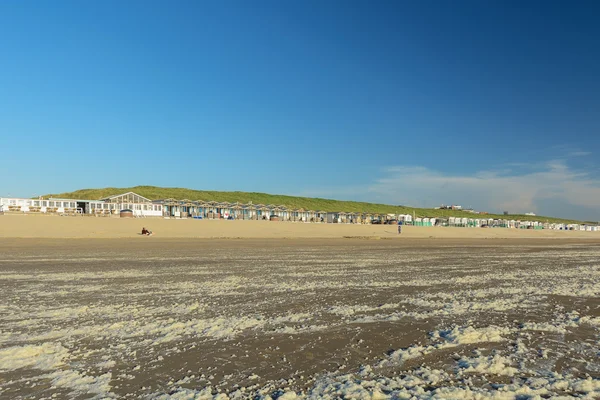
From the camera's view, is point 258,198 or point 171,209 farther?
point 258,198

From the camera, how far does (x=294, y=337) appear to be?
4.95 meters

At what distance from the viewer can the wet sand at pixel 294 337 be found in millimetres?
3539

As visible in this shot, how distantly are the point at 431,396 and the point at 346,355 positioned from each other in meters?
1.17

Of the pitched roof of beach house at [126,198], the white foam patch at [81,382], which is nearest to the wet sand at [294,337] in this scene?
the white foam patch at [81,382]

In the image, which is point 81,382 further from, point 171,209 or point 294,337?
point 171,209

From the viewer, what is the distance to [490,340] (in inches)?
191

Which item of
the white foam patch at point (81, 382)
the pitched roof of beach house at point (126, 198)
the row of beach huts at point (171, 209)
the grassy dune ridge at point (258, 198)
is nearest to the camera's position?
the white foam patch at point (81, 382)

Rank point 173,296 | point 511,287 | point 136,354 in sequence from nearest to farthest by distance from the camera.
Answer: point 136,354 < point 173,296 < point 511,287

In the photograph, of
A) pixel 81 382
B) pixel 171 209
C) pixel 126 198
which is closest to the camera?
pixel 81 382

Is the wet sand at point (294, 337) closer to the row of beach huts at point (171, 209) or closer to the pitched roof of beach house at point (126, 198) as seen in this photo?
the row of beach huts at point (171, 209)

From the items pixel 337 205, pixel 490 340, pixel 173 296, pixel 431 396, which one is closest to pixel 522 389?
pixel 431 396

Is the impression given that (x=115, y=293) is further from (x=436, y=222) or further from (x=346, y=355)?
(x=436, y=222)

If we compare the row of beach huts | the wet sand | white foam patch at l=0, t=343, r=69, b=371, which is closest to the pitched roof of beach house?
the row of beach huts

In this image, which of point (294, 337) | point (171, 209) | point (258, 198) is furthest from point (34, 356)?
point (258, 198)
